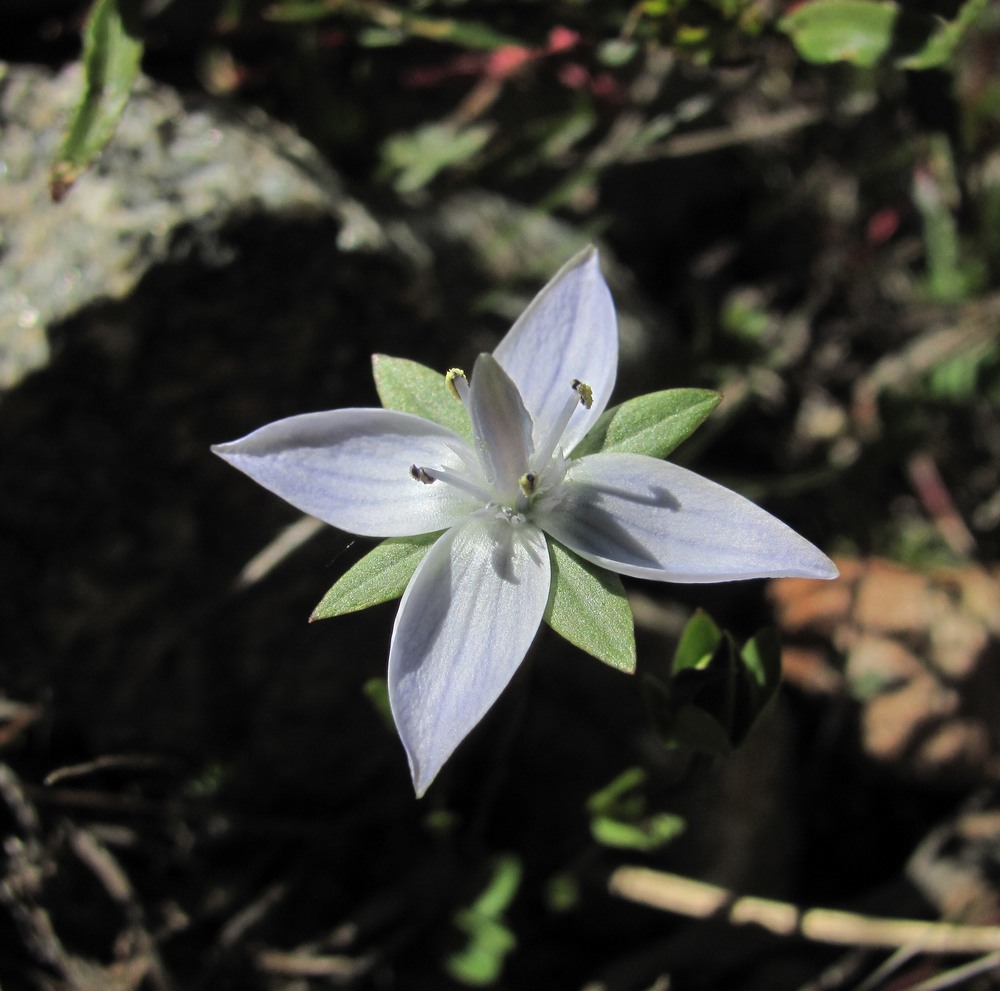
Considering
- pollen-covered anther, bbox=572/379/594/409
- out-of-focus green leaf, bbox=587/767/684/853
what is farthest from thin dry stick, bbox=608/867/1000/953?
pollen-covered anther, bbox=572/379/594/409

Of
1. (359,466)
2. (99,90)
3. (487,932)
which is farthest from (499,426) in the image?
(487,932)

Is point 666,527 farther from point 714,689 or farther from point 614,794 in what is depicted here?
point 614,794

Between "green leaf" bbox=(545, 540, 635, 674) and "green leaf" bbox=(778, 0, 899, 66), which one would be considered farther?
"green leaf" bbox=(778, 0, 899, 66)

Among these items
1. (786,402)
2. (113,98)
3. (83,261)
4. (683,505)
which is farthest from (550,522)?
(786,402)

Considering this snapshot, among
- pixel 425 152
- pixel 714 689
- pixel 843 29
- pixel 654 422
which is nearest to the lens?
pixel 654 422

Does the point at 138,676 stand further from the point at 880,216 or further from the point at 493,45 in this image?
the point at 880,216

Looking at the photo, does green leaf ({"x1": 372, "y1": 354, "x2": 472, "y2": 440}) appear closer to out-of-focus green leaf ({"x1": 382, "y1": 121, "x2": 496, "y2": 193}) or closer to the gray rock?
the gray rock
